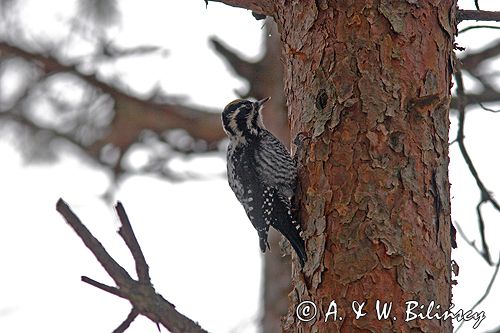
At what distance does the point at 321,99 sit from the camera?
315cm

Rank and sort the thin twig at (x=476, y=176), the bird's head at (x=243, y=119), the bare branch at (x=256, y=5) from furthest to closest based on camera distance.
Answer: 1. the bird's head at (x=243, y=119)
2. the thin twig at (x=476, y=176)
3. the bare branch at (x=256, y=5)

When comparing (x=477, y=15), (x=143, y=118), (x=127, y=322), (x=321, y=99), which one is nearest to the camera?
(x=127, y=322)

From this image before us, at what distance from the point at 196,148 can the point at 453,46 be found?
3.51 meters

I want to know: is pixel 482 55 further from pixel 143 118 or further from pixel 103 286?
pixel 103 286

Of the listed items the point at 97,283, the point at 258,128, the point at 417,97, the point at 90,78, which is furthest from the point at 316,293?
the point at 90,78

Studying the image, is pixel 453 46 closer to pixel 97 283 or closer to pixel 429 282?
pixel 429 282

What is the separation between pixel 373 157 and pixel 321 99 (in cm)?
32

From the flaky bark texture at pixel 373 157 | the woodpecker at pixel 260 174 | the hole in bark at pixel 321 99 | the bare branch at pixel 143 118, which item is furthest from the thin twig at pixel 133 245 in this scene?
the bare branch at pixel 143 118

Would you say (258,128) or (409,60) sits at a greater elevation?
(258,128)

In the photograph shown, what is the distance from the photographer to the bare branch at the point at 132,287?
2021 millimetres

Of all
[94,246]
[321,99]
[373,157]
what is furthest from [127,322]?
[321,99]

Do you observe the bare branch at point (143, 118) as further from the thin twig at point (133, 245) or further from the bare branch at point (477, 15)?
the thin twig at point (133, 245)

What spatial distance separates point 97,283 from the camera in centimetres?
203

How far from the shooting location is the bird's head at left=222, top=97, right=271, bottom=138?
4.19 metres
